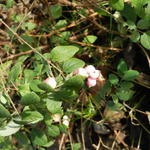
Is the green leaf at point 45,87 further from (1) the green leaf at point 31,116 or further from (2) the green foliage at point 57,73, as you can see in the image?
(1) the green leaf at point 31,116

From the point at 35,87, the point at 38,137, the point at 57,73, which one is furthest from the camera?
the point at 57,73

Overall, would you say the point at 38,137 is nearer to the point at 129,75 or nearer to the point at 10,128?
the point at 10,128

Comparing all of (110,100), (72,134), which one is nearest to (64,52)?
(110,100)

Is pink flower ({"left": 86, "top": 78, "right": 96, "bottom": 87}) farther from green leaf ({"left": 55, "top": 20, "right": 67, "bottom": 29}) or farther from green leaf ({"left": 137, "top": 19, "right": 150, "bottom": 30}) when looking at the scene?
green leaf ({"left": 55, "top": 20, "right": 67, "bottom": 29})

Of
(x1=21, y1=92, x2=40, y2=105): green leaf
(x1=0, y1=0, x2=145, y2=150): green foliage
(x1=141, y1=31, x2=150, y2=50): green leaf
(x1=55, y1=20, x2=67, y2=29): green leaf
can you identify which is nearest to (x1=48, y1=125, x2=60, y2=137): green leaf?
(x1=0, y1=0, x2=145, y2=150): green foliage

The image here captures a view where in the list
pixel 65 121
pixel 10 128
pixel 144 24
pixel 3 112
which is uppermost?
pixel 144 24

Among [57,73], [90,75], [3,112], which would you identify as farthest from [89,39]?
[3,112]

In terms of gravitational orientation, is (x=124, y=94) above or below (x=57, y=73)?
below
